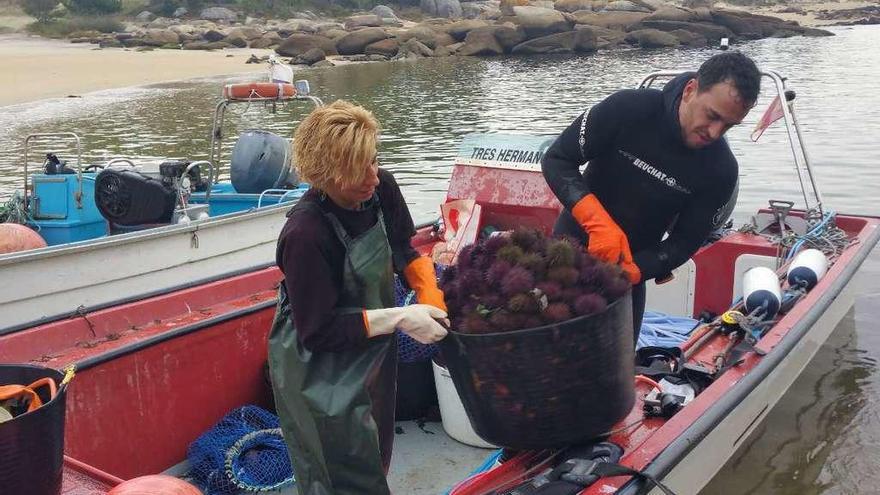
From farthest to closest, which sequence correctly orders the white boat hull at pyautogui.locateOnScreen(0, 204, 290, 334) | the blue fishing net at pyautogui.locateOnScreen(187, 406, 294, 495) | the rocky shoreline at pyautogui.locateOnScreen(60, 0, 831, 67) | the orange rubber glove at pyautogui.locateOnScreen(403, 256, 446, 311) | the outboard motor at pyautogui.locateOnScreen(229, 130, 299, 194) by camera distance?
1. the rocky shoreline at pyautogui.locateOnScreen(60, 0, 831, 67)
2. the outboard motor at pyautogui.locateOnScreen(229, 130, 299, 194)
3. the white boat hull at pyautogui.locateOnScreen(0, 204, 290, 334)
4. the blue fishing net at pyautogui.locateOnScreen(187, 406, 294, 495)
5. the orange rubber glove at pyautogui.locateOnScreen(403, 256, 446, 311)

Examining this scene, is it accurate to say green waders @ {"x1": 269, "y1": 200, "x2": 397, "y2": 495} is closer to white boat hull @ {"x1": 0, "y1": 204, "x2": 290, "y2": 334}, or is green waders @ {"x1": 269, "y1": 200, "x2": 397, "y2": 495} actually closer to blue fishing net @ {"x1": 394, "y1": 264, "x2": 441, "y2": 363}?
blue fishing net @ {"x1": 394, "y1": 264, "x2": 441, "y2": 363}

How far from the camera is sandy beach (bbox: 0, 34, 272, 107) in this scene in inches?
1060

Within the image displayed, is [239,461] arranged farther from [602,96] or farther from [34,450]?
[602,96]

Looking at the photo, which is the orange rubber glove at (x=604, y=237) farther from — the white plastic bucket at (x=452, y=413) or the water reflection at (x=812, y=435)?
the water reflection at (x=812, y=435)

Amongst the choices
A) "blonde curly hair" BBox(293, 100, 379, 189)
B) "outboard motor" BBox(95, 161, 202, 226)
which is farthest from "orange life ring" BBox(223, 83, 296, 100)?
"blonde curly hair" BBox(293, 100, 379, 189)

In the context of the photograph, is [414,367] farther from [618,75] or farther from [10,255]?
[618,75]

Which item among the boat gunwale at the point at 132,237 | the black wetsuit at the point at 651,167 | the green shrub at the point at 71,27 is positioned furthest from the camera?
the green shrub at the point at 71,27

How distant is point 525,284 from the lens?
246cm

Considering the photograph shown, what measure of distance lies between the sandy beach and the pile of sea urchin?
2443 centimetres

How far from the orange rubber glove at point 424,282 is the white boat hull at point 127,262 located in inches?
116

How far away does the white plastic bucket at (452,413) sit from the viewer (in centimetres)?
405

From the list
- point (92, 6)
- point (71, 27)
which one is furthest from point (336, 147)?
point (92, 6)

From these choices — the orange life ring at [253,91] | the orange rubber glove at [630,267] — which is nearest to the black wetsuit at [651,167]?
the orange rubber glove at [630,267]

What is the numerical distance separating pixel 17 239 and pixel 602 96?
18423 mm
